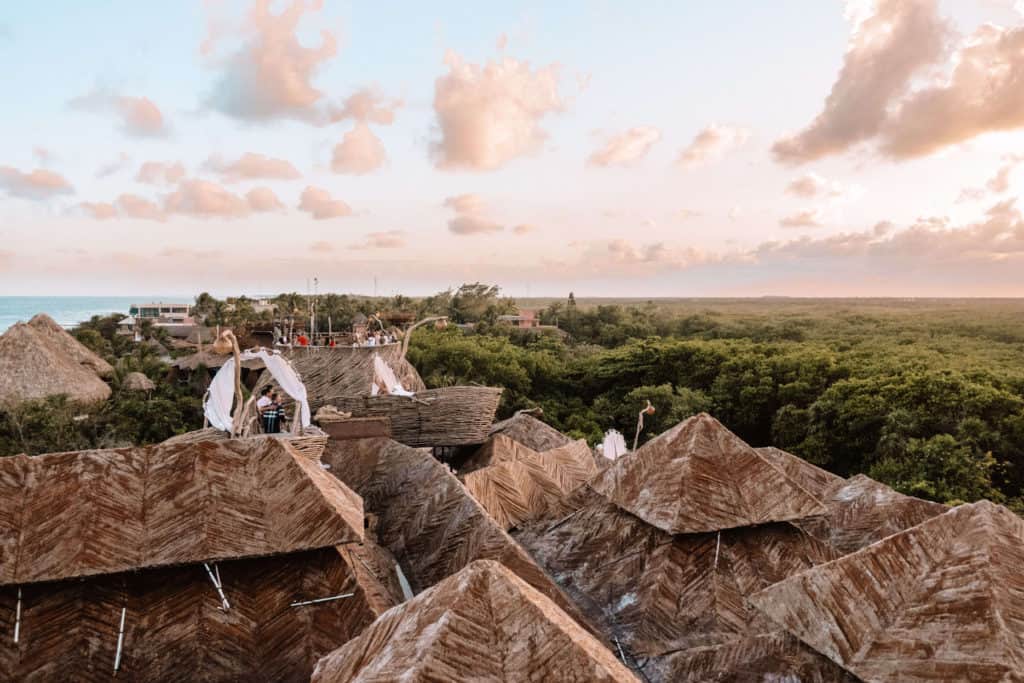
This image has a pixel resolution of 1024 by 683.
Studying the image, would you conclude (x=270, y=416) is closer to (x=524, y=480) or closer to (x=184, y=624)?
(x=524, y=480)

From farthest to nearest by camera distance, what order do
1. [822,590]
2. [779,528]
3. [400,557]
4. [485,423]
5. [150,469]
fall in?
[485,423] → [400,557] → [779,528] → [150,469] → [822,590]

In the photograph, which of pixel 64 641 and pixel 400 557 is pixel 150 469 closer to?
pixel 64 641

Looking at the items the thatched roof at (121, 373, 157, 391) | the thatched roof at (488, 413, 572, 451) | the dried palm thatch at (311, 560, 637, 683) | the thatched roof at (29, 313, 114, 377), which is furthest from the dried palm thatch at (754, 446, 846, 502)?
the thatched roof at (29, 313, 114, 377)

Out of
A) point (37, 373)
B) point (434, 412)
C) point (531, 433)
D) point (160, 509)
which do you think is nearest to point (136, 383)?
point (37, 373)

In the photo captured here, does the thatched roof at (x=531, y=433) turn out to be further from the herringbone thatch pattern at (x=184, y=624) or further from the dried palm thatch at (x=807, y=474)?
the herringbone thatch pattern at (x=184, y=624)

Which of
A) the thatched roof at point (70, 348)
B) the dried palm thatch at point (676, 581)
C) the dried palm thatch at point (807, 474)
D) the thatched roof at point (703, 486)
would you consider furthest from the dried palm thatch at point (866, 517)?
the thatched roof at point (70, 348)

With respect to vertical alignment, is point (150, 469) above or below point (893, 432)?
above

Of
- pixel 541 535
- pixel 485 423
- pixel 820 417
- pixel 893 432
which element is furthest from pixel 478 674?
pixel 820 417
